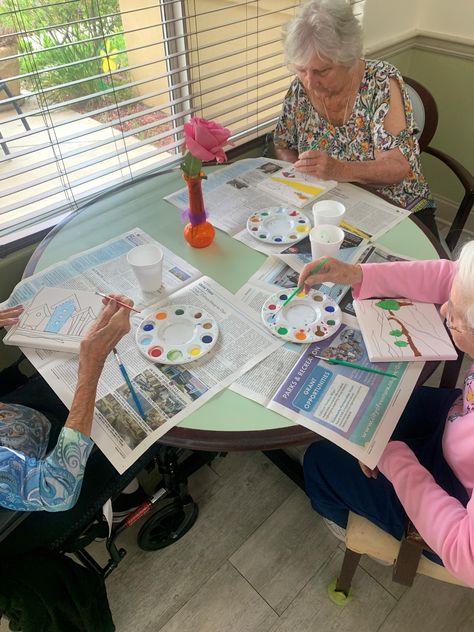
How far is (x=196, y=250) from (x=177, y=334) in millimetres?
339

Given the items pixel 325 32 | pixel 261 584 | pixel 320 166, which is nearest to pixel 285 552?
pixel 261 584

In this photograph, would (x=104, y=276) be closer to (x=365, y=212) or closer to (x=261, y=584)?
(x=365, y=212)

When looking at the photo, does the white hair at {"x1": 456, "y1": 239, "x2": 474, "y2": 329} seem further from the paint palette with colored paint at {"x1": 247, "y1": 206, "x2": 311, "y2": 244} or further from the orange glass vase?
the orange glass vase

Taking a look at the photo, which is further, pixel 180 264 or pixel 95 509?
pixel 180 264

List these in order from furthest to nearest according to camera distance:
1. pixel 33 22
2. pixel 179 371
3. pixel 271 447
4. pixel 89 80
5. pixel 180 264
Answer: pixel 89 80 < pixel 33 22 < pixel 180 264 < pixel 179 371 < pixel 271 447

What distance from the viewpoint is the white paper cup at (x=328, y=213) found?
1.24m

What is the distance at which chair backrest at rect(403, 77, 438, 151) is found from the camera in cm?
179

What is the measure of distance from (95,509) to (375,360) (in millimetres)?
714

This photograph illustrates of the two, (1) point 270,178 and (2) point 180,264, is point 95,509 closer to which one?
(2) point 180,264

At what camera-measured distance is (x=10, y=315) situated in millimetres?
1059

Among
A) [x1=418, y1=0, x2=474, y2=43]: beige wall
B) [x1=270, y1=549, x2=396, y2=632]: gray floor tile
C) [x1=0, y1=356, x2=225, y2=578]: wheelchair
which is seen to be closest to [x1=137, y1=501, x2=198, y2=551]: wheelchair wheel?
[x1=0, y1=356, x2=225, y2=578]: wheelchair

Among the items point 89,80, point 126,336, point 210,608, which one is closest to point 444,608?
point 210,608

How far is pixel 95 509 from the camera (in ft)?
3.44

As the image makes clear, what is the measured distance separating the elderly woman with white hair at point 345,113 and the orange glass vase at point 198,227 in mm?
418
